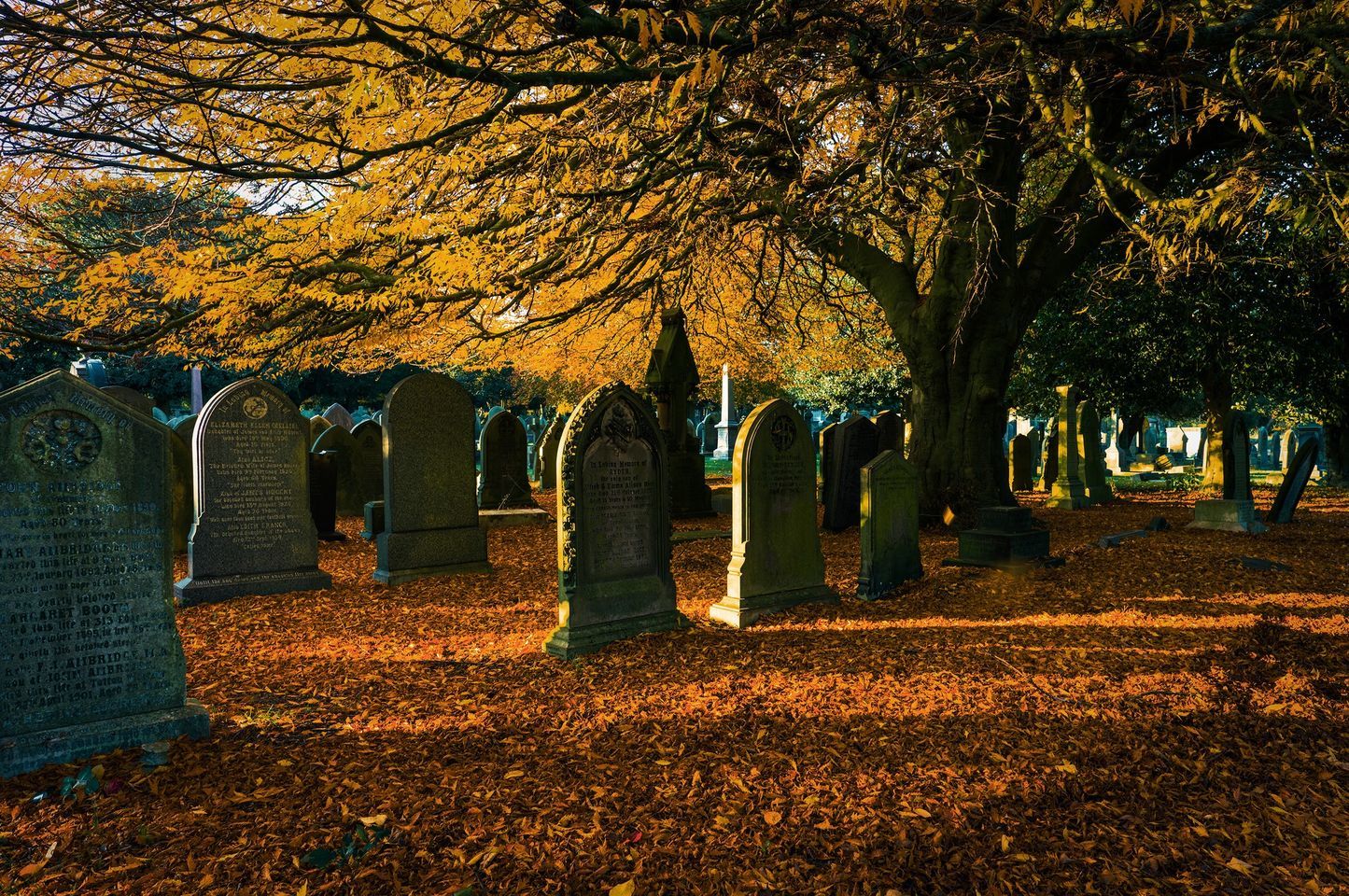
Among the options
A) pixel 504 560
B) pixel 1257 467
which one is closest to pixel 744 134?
pixel 504 560

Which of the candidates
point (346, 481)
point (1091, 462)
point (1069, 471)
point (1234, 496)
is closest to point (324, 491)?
point (346, 481)

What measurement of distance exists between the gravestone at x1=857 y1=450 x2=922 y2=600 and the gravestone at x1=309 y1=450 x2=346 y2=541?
7685 mm

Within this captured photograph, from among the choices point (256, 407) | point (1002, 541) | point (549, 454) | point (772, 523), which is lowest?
point (1002, 541)

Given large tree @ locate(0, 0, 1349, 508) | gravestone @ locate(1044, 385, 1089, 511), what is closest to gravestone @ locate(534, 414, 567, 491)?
large tree @ locate(0, 0, 1349, 508)

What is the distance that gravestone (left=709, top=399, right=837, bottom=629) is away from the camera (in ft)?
21.8

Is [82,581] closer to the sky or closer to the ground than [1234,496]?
closer to the sky

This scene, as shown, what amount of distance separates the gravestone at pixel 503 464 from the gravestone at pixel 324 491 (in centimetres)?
294

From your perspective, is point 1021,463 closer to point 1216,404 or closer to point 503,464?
point 1216,404

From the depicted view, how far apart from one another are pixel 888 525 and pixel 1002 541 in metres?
1.68

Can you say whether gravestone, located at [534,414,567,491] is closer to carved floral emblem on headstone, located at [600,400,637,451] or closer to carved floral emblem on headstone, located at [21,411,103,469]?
carved floral emblem on headstone, located at [600,400,637,451]

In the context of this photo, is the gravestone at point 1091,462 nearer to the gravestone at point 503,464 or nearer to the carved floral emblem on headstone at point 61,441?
the gravestone at point 503,464

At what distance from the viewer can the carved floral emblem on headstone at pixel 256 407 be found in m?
7.94

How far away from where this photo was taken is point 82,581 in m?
3.94

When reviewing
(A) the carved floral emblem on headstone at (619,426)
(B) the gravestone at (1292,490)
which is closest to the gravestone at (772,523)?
(A) the carved floral emblem on headstone at (619,426)
